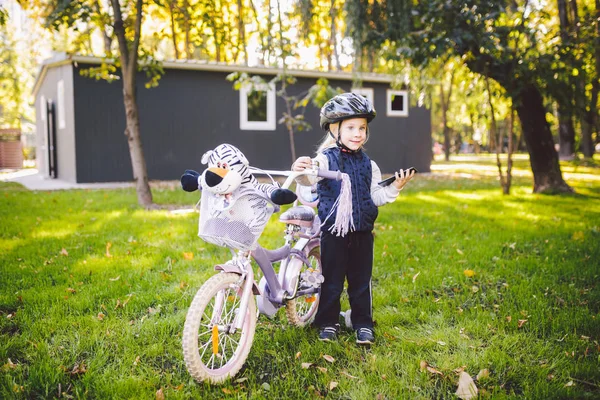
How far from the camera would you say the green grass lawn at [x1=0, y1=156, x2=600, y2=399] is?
258cm

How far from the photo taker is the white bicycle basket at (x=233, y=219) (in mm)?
2418

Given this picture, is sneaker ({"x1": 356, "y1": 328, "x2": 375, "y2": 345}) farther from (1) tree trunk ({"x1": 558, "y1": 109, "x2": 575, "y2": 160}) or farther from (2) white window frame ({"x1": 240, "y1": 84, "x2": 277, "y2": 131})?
(1) tree trunk ({"x1": 558, "y1": 109, "x2": 575, "y2": 160})

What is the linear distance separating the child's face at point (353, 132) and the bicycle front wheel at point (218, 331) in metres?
1.07

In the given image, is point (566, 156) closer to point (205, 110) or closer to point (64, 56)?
point (205, 110)

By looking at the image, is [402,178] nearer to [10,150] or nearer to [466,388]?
[466,388]

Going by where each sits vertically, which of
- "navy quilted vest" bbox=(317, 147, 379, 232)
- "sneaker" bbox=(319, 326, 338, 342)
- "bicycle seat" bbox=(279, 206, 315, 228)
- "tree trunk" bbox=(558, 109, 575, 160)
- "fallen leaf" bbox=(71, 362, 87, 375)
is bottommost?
"fallen leaf" bbox=(71, 362, 87, 375)

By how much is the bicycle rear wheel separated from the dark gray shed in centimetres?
1079

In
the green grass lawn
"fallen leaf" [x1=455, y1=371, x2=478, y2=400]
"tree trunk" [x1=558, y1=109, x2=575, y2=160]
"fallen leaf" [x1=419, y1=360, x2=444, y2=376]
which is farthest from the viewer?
"tree trunk" [x1=558, y1=109, x2=575, y2=160]

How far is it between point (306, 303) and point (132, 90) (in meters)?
5.97

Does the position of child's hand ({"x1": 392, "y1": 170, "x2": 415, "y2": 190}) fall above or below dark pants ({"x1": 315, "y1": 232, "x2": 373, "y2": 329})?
above

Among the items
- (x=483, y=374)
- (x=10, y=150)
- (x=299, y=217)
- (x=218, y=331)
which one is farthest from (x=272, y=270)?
(x=10, y=150)

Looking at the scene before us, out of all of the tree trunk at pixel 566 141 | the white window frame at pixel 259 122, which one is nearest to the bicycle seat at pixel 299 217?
the white window frame at pixel 259 122

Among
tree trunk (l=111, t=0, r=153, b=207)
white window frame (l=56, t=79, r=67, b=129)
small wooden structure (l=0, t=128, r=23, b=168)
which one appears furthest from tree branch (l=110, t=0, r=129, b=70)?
small wooden structure (l=0, t=128, r=23, b=168)

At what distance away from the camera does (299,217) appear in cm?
307
